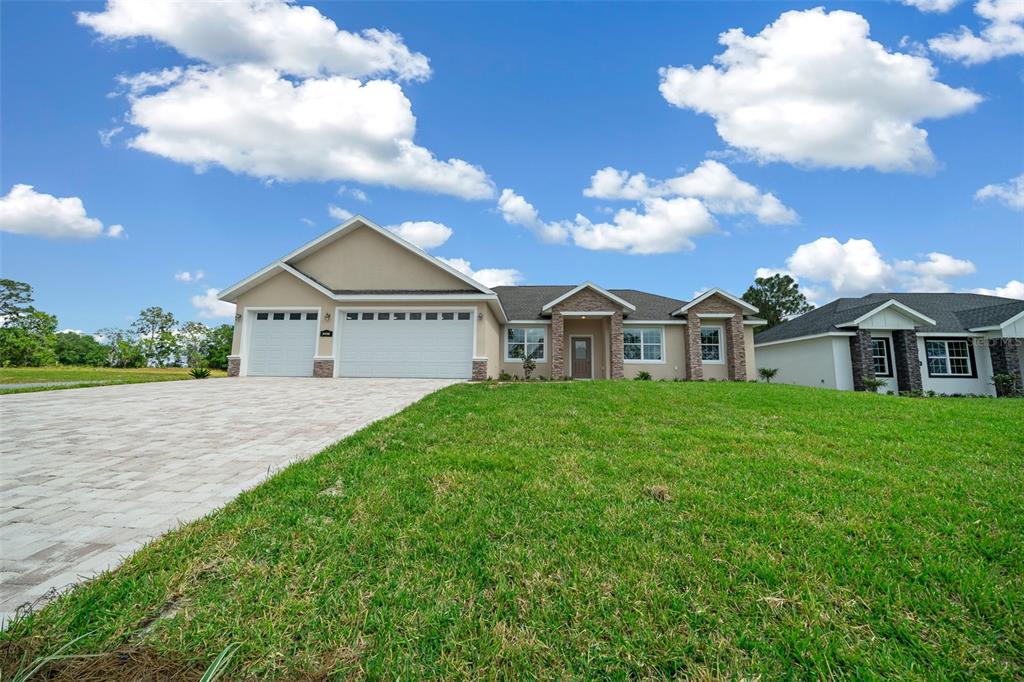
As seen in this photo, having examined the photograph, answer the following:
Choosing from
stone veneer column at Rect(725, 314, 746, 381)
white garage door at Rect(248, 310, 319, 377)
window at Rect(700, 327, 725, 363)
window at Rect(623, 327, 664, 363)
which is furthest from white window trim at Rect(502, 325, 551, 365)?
stone veneer column at Rect(725, 314, 746, 381)

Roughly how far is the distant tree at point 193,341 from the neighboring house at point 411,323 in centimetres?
1953

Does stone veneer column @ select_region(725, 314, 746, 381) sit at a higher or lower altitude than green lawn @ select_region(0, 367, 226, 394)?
higher

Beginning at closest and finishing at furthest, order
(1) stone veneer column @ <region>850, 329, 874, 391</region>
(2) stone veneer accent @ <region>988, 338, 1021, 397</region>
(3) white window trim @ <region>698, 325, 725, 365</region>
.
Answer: (1) stone veneer column @ <region>850, 329, 874, 391</region> < (2) stone veneer accent @ <region>988, 338, 1021, 397</region> < (3) white window trim @ <region>698, 325, 725, 365</region>

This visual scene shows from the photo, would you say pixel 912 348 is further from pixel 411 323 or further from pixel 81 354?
pixel 81 354

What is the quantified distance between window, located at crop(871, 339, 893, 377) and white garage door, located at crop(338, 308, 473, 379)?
18.1 meters

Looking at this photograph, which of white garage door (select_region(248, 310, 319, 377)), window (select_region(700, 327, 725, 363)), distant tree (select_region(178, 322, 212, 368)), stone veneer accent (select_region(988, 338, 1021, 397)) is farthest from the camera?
distant tree (select_region(178, 322, 212, 368))

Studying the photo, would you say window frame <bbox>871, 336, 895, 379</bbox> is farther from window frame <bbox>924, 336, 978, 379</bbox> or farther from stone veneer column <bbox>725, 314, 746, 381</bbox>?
stone veneer column <bbox>725, 314, 746, 381</bbox>

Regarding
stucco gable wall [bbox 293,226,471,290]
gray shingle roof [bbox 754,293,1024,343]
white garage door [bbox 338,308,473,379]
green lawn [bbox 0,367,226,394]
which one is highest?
stucco gable wall [bbox 293,226,471,290]

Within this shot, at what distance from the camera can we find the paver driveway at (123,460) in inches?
109

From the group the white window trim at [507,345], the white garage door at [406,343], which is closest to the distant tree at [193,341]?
the white garage door at [406,343]

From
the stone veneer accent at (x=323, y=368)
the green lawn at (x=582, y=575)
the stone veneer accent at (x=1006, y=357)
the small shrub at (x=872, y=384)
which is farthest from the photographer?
the stone veneer accent at (x=1006, y=357)

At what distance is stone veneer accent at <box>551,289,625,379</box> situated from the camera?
17.8 metres

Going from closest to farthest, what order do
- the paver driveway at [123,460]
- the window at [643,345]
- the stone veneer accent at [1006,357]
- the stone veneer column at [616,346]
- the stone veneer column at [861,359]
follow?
the paver driveway at [123,460]
the stone veneer column at [861,359]
the stone veneer accent at [1006,357]
the stone veneer column at [616,346]
the window at [643,345]

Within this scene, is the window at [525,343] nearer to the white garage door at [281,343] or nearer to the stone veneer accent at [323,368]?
the stone veneer accent at [323,368]
